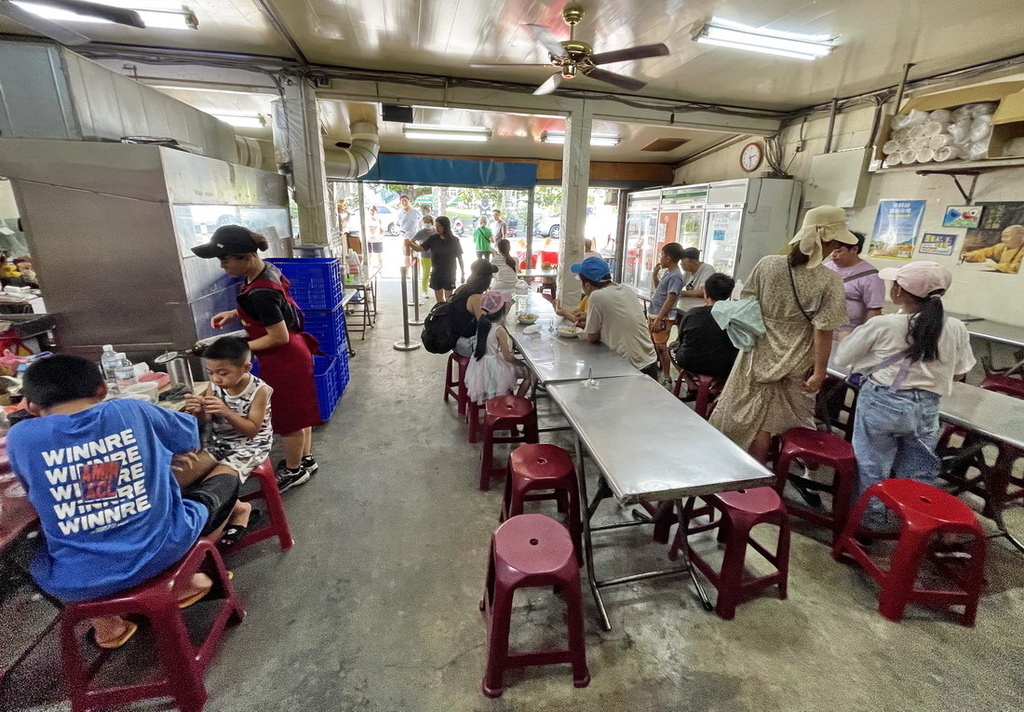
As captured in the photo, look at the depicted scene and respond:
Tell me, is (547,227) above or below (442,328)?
above

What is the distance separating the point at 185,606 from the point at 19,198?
8.37ft

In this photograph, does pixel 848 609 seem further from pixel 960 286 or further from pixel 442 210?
pixel 442 210

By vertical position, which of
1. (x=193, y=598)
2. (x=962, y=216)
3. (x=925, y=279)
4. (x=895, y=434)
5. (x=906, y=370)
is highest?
(x=962, y=216)

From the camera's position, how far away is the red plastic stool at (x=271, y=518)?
218 centimetres

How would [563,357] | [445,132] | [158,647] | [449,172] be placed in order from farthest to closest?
[449,172] < [445,132] < [563,357] < [158,647]

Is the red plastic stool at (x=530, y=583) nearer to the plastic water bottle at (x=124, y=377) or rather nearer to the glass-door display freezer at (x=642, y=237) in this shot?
the plastic water bottle at (x=124, y=377)

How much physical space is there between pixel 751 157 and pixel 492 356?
5784 millimetres

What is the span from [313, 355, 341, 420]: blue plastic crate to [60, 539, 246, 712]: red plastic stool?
202 centimetres

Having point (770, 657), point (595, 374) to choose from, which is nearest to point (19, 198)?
point (595, 374)

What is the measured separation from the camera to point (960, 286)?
13.8ft

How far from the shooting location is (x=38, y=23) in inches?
82.3

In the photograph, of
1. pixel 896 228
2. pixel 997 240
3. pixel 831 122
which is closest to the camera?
pixel 997 240

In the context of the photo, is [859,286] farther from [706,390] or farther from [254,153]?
[254,153]

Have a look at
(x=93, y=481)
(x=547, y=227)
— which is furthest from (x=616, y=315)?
(x=547, y=227)
